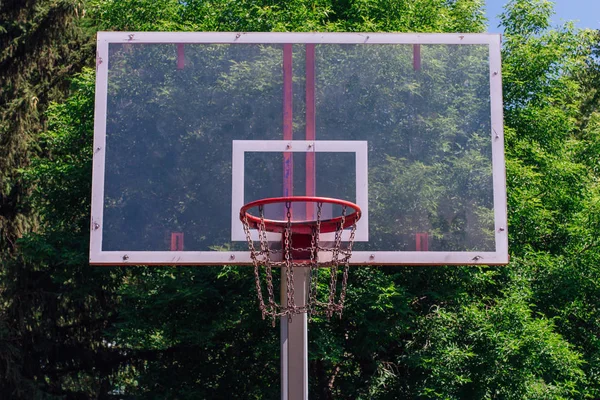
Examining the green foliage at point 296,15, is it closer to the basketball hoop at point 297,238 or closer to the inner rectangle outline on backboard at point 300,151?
the inner rectangle outline on backboard at point 300,151

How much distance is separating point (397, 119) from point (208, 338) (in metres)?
6.24

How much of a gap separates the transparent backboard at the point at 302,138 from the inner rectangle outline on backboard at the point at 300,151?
12mm

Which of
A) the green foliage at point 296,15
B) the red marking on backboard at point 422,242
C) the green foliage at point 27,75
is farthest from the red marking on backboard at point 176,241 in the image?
the green foliage at point 27,75

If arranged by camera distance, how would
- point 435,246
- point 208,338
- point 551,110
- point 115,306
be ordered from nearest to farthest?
1. point 435,246
2. point 208,338
3. point 551,110
4. point 115,306

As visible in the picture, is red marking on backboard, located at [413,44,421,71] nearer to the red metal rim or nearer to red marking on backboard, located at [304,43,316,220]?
red marking on backboard, located at [304,43,316,220]

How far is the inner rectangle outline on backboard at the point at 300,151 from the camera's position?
685 cm

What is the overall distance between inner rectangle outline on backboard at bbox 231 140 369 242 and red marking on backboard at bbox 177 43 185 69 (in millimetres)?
798

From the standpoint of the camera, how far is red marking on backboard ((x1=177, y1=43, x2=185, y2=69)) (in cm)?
703

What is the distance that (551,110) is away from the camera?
43.3ft

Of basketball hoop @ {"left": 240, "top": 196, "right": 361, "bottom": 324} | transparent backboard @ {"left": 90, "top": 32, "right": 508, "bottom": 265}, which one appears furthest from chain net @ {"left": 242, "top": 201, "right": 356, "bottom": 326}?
transparent backboard @ {"left": 90, "top": 32, "right": 508, "bottom": 265}

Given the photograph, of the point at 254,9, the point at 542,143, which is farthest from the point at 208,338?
the point at 542,143

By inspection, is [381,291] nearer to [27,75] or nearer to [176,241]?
[176,241]

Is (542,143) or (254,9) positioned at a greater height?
(254,9)

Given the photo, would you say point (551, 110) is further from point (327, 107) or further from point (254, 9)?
point (327, 107)
